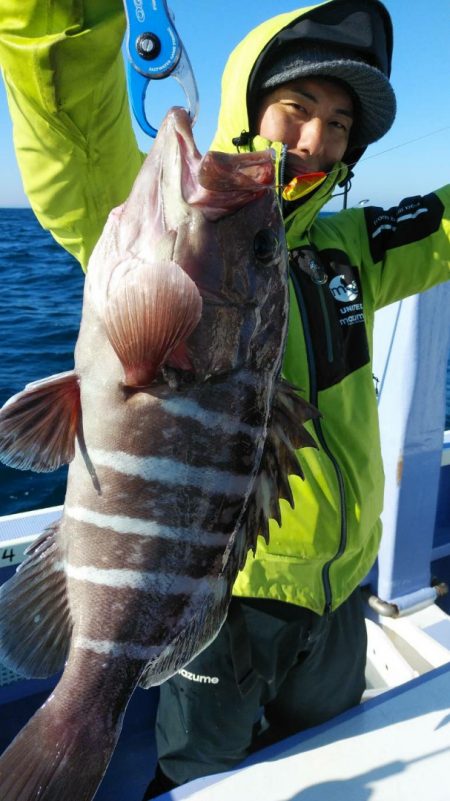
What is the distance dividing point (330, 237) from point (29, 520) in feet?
6.64

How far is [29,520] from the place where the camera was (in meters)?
3.11

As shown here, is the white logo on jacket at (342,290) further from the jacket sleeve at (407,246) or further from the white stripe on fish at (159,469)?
the white stripe on fish at (159,469)

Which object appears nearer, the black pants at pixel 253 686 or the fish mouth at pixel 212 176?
the fish mouth at pixel 212 176

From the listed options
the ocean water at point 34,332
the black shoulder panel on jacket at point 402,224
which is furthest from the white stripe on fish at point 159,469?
the ocean water at point 34,332

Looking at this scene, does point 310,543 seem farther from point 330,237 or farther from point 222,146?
point 222,146

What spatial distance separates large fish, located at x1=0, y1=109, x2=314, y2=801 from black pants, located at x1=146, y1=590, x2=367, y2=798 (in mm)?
750

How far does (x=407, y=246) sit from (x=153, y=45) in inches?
56.6

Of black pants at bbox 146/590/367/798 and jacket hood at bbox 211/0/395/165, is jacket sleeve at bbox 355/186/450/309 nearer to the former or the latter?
jacket hood at bbox 211/0/395/165

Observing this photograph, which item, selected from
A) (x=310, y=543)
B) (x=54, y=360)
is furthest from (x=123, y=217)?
(x=54, y=360)

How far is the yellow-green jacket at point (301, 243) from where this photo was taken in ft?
4.82

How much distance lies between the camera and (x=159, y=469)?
1435mm

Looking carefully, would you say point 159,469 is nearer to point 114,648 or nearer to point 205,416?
point 205,416

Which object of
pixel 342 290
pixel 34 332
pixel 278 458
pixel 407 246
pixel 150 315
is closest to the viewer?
pixel 150 315

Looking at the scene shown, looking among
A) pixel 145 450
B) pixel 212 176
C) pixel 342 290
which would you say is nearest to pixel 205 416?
pixel 145 450
